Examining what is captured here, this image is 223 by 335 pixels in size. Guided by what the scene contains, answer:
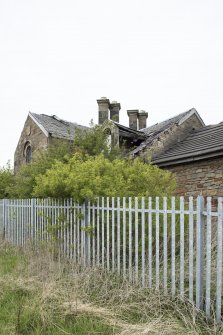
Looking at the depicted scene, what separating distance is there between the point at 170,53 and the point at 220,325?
13.9 meters

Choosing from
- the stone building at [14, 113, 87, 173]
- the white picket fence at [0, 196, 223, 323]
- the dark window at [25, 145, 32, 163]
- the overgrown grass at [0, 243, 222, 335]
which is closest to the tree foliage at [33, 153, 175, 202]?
the white picket fence at [0, 196, 223, 323]

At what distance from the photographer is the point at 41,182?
7.32 m

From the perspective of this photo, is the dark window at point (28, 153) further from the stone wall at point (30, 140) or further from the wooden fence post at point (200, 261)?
the wooden fence post at point (200, 261)

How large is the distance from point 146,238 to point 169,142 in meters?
10.1

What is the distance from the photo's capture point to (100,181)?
630 cm

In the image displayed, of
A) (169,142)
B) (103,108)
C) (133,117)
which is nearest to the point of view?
(169,142)

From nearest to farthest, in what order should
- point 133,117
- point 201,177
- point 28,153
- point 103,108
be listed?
point 201,177, point 103,108, point 28,153, point 133,117

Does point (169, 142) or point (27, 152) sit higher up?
point (169, 142)

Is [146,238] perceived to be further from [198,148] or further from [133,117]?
[133,117]

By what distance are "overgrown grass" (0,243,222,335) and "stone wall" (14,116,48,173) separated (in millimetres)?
13169

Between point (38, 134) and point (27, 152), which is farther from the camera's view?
point (27, 152)

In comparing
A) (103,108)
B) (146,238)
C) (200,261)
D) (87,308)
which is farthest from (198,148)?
(103,108)

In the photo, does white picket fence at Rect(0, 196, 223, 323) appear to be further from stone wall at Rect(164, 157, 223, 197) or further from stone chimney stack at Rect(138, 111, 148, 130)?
stone chimney stack at Rect(138, 111, 148, 130)

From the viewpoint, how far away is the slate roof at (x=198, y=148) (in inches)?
433
